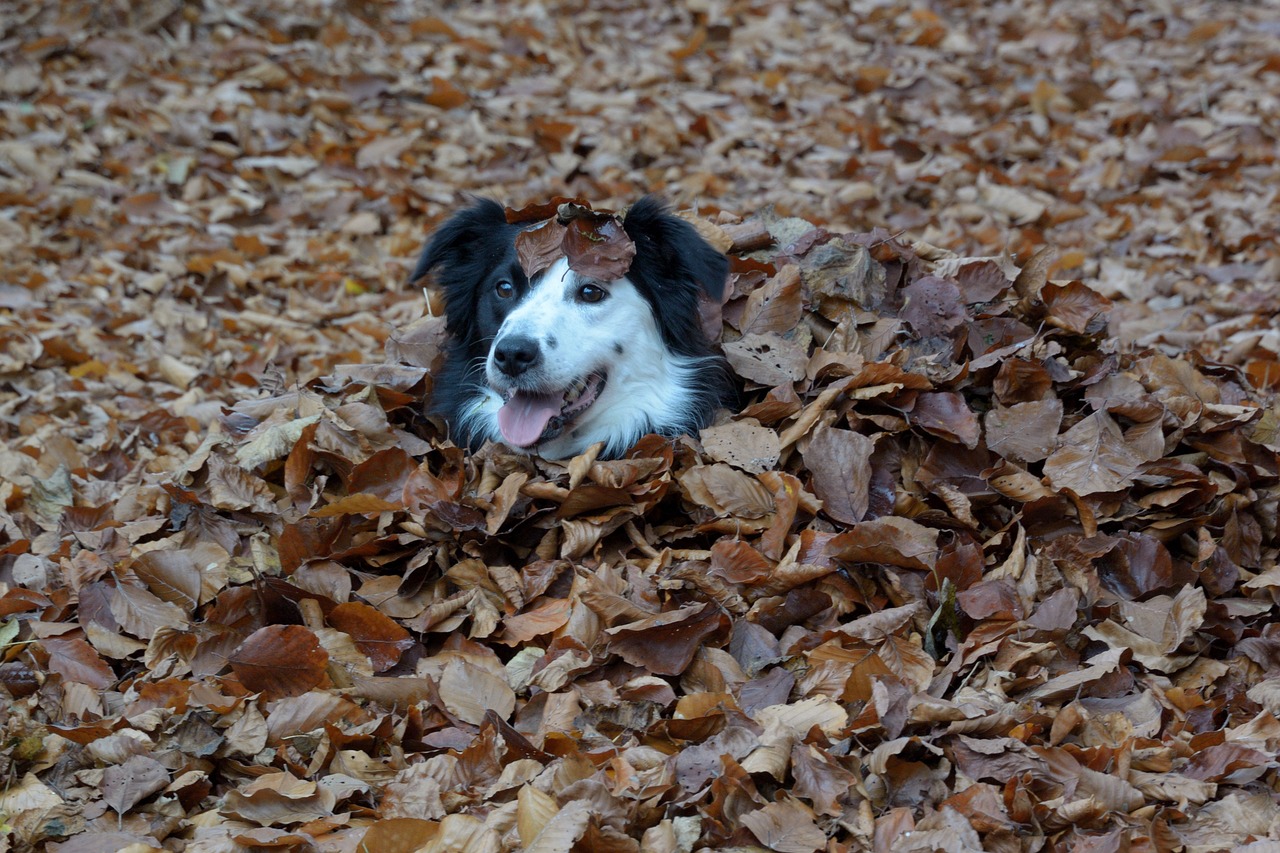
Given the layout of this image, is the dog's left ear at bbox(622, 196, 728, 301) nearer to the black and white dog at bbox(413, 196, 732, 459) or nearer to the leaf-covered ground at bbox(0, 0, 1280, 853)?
Answer: the black and white dog at bbox(413, 196, 732, 459)

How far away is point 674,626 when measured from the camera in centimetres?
307

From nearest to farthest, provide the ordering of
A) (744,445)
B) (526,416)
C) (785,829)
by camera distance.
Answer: (785,829), (744,445), (526,416)

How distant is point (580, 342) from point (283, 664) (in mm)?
1310

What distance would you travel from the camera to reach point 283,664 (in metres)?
3.08

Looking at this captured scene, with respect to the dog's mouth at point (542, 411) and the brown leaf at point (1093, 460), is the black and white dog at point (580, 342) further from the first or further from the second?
the brown leaf at point (1093, 460)

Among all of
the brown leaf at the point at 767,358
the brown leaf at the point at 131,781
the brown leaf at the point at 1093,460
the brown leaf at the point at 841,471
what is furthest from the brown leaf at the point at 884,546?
the brown leaf at the point at 131,781

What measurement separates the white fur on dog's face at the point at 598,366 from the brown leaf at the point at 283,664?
0.97 m

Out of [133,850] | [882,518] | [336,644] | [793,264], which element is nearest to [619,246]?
[793,264]

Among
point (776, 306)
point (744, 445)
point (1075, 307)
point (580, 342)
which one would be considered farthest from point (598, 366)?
point (1075, 307)

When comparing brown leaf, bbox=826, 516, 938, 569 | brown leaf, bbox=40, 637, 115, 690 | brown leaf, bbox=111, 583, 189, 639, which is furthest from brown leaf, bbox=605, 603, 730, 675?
brown leaf, bbox=40, 637, 115, 690

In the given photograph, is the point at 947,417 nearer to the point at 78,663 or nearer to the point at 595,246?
the point at 595,246

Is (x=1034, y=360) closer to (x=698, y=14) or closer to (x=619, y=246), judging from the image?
(x=619, y=246)

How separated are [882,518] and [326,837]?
170cm

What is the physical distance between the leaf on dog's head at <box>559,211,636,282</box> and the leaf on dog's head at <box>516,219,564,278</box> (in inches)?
2.0
